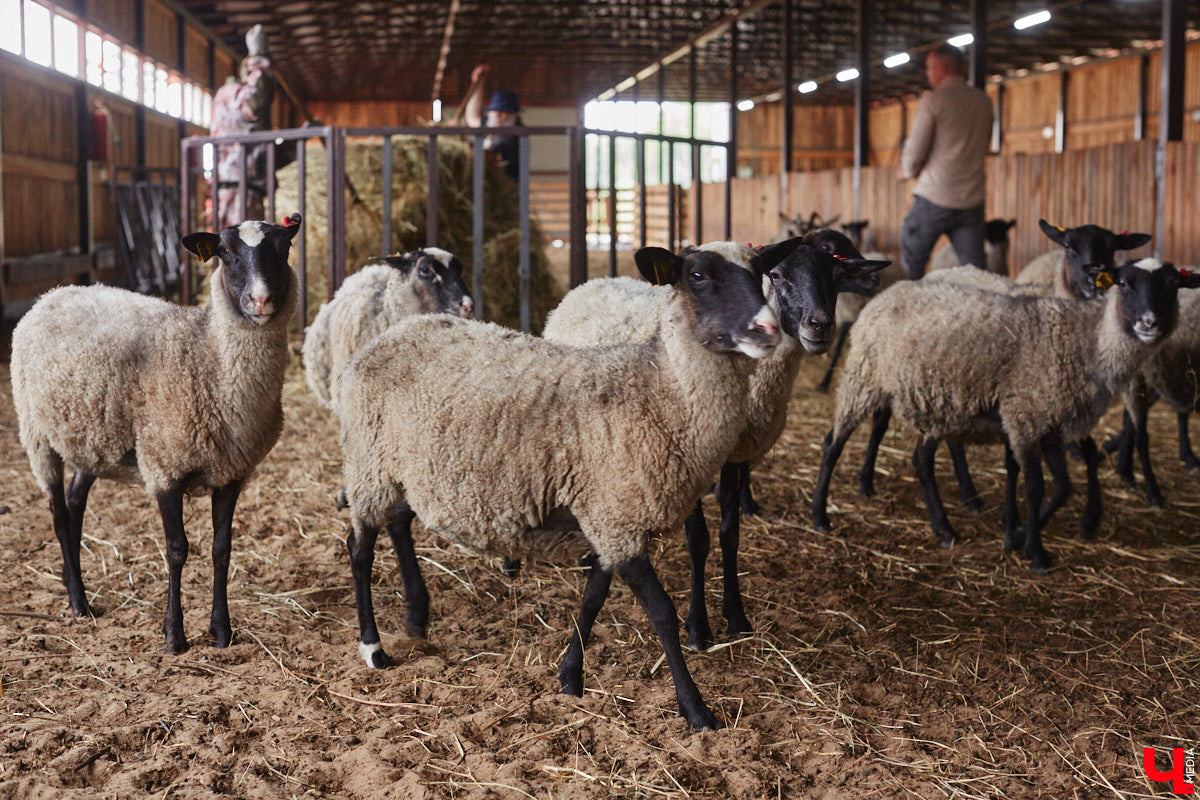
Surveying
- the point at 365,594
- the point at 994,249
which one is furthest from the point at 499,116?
the point at 365,594

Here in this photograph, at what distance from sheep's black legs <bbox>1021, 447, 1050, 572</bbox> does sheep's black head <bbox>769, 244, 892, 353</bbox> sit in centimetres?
144

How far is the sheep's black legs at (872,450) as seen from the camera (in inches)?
226

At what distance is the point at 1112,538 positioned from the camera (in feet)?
18.0

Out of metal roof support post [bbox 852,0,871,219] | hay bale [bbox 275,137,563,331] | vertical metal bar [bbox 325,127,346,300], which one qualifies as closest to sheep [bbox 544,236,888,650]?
vertical metal bar [bbox 325,127,346,300]

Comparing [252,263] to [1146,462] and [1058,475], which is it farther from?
[1146,462]

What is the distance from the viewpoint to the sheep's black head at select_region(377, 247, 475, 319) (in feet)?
17.8

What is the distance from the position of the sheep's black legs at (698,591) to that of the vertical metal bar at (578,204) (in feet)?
12.0

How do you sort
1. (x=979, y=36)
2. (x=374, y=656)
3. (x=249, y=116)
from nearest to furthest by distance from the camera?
(x=374, y=656) < (x=249, y=116) < (x=979, y=36)

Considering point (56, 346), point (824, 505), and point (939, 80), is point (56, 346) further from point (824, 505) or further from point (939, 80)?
point (939, 80)

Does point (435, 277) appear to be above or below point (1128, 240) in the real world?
below

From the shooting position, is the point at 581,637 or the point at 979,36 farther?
the point at 979,36

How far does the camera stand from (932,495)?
555 cm

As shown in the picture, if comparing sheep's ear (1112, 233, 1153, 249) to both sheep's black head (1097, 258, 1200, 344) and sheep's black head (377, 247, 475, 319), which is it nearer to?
sheep's black head (1097, 258, 1200, 344)

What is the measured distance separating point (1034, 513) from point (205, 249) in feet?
12.9
